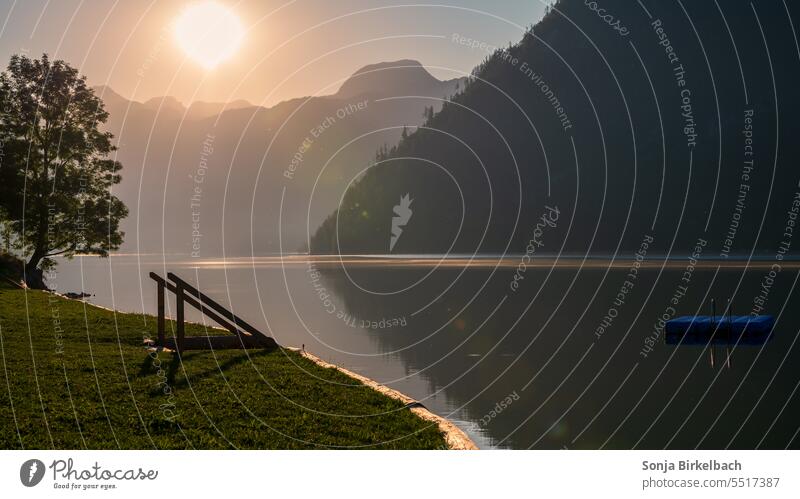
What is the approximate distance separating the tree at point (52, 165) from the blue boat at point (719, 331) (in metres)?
42.9

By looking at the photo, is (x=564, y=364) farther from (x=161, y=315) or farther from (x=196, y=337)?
(x=161, y=315)

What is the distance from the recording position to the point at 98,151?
225 ft

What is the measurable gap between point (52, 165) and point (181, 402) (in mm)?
50517

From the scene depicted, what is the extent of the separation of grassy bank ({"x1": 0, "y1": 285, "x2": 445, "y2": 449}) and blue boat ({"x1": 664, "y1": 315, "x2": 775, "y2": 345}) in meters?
35.8

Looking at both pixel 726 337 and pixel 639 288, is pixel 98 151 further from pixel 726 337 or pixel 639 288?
pixel 639 288

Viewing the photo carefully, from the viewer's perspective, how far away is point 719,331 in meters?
61.0

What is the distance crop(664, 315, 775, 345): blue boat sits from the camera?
60062 millimetres

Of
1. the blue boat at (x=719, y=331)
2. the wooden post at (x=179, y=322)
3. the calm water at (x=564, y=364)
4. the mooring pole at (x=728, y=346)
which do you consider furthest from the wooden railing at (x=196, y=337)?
the blue boat at (x=719, y=331)

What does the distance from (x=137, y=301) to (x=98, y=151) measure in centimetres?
3742

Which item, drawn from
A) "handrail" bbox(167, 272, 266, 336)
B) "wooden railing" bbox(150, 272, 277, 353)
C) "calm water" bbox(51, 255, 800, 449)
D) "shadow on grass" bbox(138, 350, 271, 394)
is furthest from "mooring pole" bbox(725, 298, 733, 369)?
"shadow on grass" bbox(138, 350, 271, 394)

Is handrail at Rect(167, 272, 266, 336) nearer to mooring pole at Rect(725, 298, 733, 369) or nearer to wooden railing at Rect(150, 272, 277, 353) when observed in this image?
wooden railing at Rect(150, 272, 277, 353)

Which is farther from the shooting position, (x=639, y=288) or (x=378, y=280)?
(x=378, y=280)
